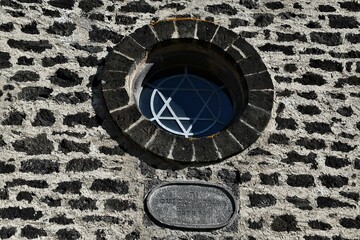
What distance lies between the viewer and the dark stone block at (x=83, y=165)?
21.3 ft

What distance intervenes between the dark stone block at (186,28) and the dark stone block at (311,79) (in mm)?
1068

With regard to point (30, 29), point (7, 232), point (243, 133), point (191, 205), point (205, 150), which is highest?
point (30, 29)

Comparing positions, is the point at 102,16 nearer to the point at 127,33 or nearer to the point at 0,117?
the point at 127,33

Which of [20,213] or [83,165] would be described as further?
[83,165]

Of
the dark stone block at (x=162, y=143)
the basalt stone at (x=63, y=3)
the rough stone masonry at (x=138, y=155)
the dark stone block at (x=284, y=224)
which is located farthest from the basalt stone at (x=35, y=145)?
the dark stone block at (x=284, y=224)

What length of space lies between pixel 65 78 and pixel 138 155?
3.26 ft

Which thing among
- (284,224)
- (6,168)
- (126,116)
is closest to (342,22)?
(284,224)

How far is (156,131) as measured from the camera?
671cm

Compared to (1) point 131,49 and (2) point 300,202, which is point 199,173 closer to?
(2) point 300,202

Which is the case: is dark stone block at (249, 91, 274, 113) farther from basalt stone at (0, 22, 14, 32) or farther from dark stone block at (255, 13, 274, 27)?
basalt stone at (0, 22, 14, 32)

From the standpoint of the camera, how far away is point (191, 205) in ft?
21.0

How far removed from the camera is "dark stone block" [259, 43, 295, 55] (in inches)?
285

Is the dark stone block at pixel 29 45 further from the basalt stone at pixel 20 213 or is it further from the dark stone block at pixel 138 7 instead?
the basalt stone at pixel 20 213

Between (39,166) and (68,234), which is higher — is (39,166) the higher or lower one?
the higher one
